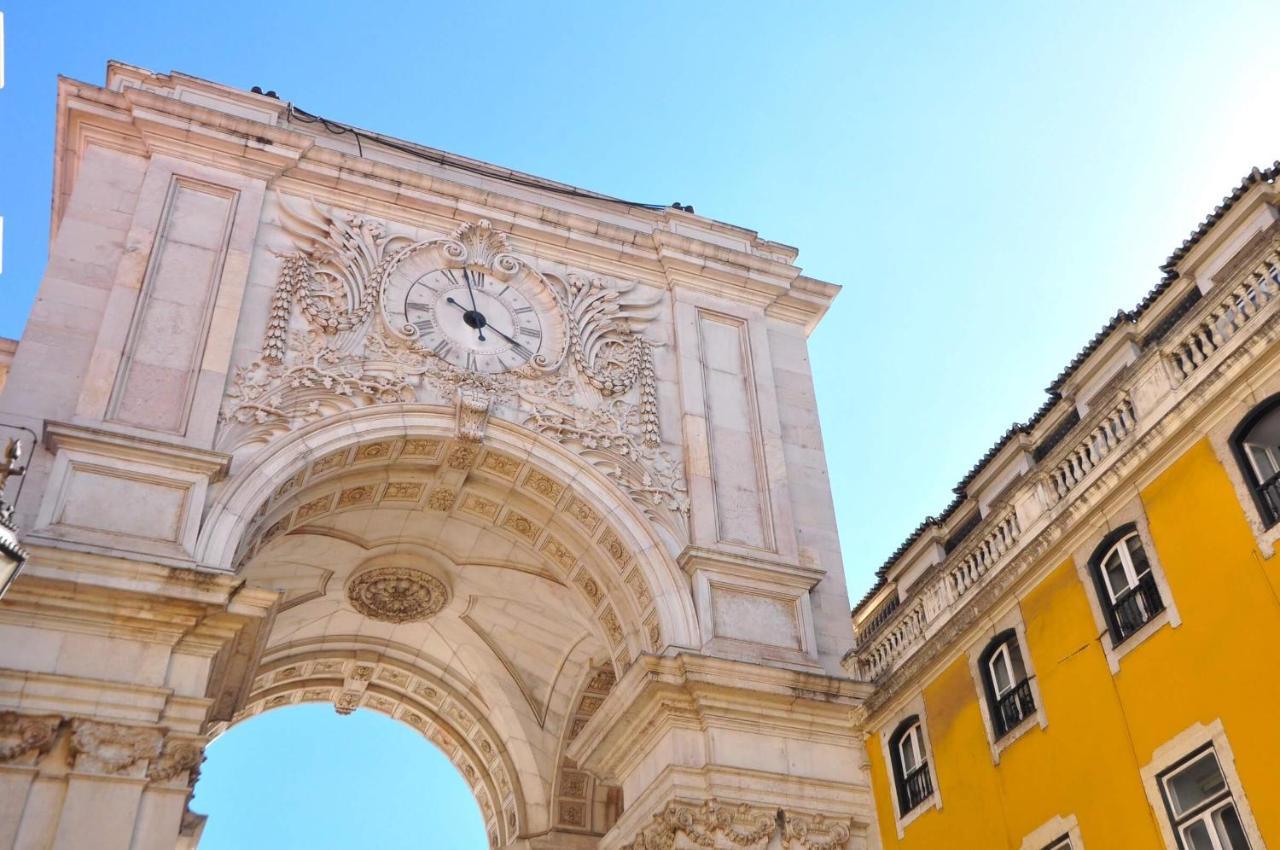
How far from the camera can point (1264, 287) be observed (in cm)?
1172

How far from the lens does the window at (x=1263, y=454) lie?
1093cm

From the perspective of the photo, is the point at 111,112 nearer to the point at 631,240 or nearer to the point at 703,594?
the point at 631,240

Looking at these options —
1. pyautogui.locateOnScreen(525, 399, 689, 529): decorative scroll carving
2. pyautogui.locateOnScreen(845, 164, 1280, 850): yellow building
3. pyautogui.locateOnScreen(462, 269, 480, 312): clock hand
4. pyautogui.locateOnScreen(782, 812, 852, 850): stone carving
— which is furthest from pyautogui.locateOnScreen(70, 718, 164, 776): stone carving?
pyautogui.locateOnScreen(845, 164, 1280, 850): yellow building

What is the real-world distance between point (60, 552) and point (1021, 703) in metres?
10.4

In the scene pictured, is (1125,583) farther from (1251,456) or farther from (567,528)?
(567,528)

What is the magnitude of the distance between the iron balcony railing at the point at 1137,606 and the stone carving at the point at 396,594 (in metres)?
10.9

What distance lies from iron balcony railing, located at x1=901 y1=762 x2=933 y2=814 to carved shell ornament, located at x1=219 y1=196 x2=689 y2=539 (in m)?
4.29

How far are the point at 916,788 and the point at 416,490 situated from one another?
310 inches

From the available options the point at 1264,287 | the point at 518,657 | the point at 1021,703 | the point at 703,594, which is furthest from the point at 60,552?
the point at 1264,287

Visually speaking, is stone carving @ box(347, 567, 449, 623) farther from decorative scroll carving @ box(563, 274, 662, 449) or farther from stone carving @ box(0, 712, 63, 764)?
stone carving @ box(0, 712, 63, 764)

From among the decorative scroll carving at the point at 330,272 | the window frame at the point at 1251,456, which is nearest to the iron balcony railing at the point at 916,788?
the window frame at the point at 1251,456

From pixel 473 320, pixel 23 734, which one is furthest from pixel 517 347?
pixel 23 734

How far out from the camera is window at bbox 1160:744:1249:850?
10.5m

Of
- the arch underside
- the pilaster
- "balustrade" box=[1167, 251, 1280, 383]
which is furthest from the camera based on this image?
the arch underside
